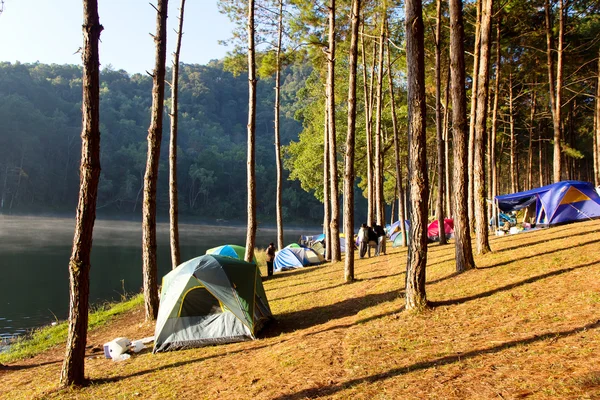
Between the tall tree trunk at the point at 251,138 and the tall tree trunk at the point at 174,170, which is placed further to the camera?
the tall tree trunk at the point at 251,138

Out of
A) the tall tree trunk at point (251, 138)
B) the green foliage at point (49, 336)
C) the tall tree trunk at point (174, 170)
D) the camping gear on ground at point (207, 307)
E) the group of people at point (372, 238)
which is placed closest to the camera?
the camping gear on ground at point (207, 307)

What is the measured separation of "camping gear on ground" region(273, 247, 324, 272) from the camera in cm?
1880

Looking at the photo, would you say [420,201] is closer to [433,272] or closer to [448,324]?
[448,324]

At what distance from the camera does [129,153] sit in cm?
8388

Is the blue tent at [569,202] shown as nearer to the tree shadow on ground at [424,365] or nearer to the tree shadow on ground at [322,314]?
the tree shadow on ground at [322,314]

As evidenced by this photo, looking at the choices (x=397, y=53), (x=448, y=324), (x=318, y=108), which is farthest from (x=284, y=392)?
(x=318, y=108)

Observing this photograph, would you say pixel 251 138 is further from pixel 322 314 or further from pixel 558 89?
pixel 558 89

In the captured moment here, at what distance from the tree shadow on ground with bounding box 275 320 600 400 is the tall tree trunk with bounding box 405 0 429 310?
214 cm

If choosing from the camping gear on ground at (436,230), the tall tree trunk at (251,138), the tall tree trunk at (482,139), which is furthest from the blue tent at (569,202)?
the tall tree trunk at (251,138)

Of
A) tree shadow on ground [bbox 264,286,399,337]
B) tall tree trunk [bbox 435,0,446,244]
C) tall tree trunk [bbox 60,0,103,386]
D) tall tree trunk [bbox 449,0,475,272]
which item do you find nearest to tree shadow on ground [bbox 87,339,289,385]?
tall tree trunk [bbox 60,0,103,386]

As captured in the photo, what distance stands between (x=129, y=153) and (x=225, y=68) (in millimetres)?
73085

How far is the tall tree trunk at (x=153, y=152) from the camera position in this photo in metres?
9.95

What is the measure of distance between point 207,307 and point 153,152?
369 cm

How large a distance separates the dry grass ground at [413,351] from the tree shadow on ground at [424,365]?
1 cm
